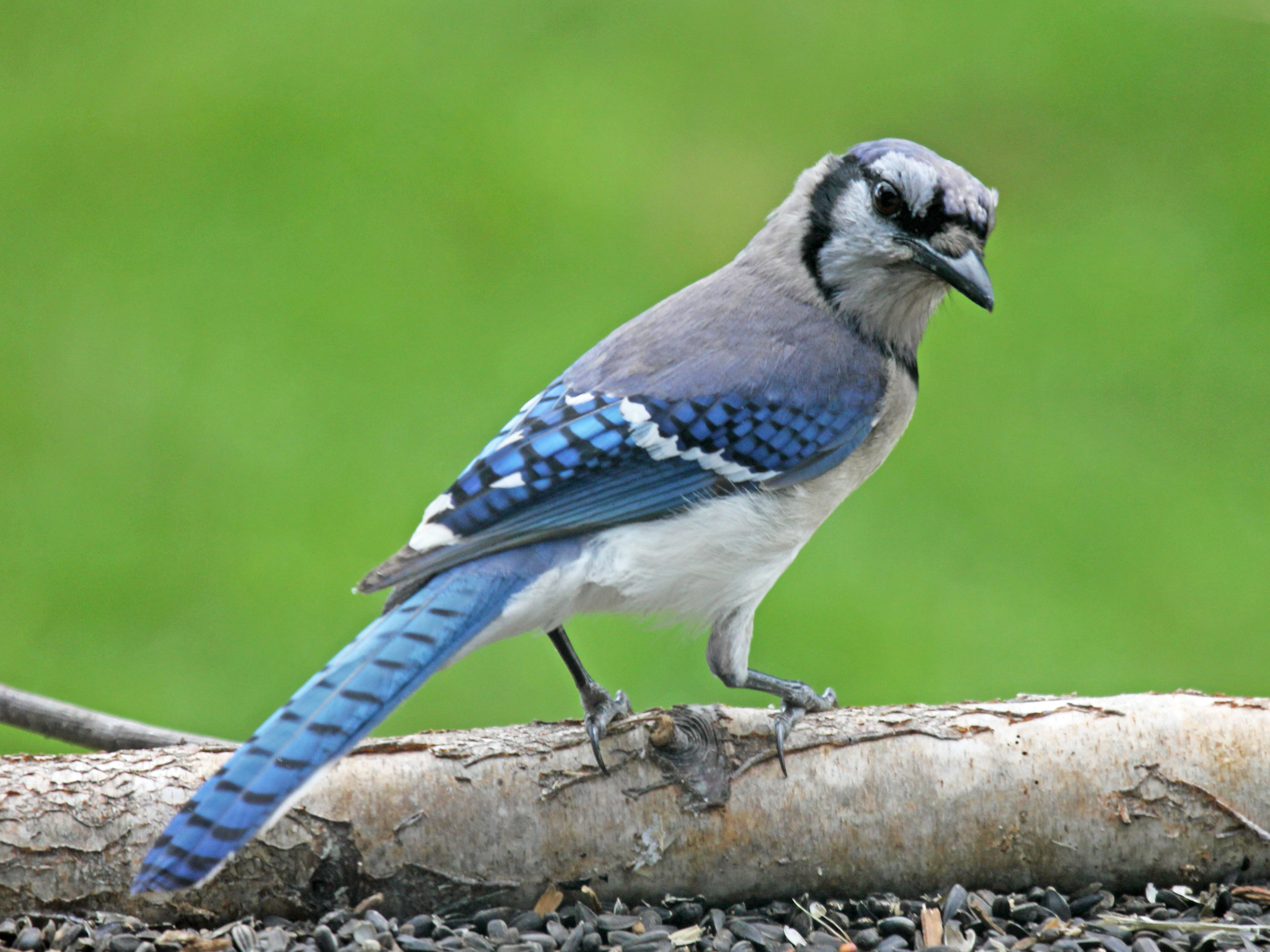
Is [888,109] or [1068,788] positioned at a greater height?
[888,109]

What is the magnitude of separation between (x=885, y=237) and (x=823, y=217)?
0.19 metres

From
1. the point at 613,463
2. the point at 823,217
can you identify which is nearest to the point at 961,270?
the point at 823,217

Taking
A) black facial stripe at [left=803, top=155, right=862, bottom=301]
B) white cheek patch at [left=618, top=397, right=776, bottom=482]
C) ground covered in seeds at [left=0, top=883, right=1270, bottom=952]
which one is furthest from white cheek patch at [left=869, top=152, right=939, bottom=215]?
ground covered in seeds at [left=0, top=883, right=1270, bottom=952]

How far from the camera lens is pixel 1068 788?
2475 mm

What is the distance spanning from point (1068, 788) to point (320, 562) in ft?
9.80

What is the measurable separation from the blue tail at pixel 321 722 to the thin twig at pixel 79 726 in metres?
0.66

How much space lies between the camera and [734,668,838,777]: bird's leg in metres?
2.51

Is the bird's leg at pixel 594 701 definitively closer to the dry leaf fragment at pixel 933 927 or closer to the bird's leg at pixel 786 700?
the bird's leg at pixel 786 700

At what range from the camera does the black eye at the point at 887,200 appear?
8.68 ft

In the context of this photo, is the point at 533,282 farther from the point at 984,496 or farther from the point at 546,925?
the point at 546,925

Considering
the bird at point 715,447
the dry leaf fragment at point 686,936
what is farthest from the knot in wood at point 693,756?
the dry leaf fragment at point 686,936

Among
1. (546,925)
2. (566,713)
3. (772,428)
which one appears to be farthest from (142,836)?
(566,713)

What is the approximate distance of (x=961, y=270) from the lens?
257 centimetres

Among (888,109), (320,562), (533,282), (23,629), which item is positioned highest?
(888,109)
